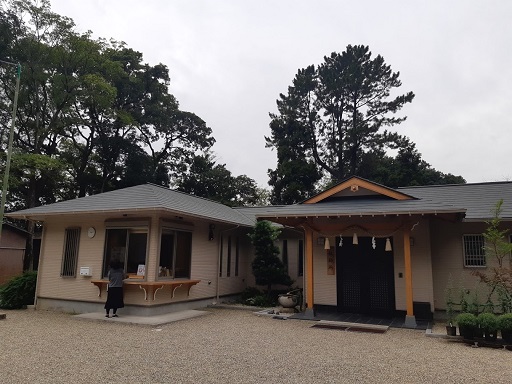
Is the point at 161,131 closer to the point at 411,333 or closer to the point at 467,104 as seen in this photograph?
the point at 467,104

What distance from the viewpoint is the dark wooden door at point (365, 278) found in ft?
32.9

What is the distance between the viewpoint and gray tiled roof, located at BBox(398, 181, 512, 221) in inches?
390

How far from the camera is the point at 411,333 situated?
8.02 meters

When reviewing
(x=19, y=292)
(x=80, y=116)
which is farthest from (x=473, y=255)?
(x=80, y=116)

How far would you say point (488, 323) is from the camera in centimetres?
696

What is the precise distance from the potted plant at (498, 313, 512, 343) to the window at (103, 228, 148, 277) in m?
8.04

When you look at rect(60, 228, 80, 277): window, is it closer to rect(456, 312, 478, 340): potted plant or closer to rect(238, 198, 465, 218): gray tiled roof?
rect(238, 198, 465, 218): gray tiled roof

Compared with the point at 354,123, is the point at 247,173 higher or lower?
lower

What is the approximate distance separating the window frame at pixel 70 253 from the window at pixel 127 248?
110 centimetres

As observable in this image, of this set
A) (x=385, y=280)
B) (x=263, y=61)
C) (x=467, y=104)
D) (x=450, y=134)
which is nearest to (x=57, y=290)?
(x=385, y=280)

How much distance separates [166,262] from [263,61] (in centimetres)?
975

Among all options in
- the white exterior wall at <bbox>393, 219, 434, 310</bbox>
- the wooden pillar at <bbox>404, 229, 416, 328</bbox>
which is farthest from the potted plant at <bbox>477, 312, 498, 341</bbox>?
the white exterior wall at <bbox>393, 219, 434, 310</bbox>

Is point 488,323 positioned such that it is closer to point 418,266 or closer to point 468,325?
point 468,325

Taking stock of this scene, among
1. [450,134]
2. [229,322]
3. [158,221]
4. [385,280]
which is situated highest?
[450,134]
